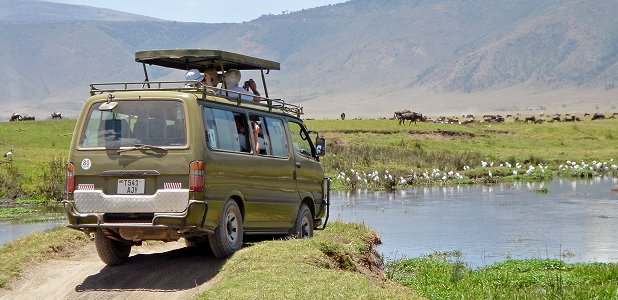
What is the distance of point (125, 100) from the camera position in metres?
15.0

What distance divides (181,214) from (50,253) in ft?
14.2

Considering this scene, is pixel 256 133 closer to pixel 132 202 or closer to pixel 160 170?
pixel 160 170

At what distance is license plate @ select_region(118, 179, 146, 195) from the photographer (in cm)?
1466

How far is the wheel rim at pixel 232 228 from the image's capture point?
15.7 meters

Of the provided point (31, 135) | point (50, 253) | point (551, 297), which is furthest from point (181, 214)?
point (31, 135)

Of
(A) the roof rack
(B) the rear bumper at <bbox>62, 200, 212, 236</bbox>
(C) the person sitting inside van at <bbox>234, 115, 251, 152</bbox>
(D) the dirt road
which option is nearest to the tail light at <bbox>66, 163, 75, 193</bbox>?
(B) the rear bumper at <bbox>62, 200, 212, 236</bbox>

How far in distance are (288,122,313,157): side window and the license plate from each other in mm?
4081

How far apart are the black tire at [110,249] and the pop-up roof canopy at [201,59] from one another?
10.0 feet

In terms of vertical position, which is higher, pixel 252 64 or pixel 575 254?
pixel 252 64

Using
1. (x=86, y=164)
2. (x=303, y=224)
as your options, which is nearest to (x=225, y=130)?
(x=86, y=164)

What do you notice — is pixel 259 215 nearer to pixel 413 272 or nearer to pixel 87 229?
pixel 87 229

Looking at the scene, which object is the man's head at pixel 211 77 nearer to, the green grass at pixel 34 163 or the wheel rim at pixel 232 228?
the wheel rim at pixel 232 228

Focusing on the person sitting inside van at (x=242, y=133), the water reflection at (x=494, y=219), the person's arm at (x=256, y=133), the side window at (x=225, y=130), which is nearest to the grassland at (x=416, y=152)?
the water reflection at (x=494, y=219)

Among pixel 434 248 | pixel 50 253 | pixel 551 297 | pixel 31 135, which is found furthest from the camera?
pixel 31 135
